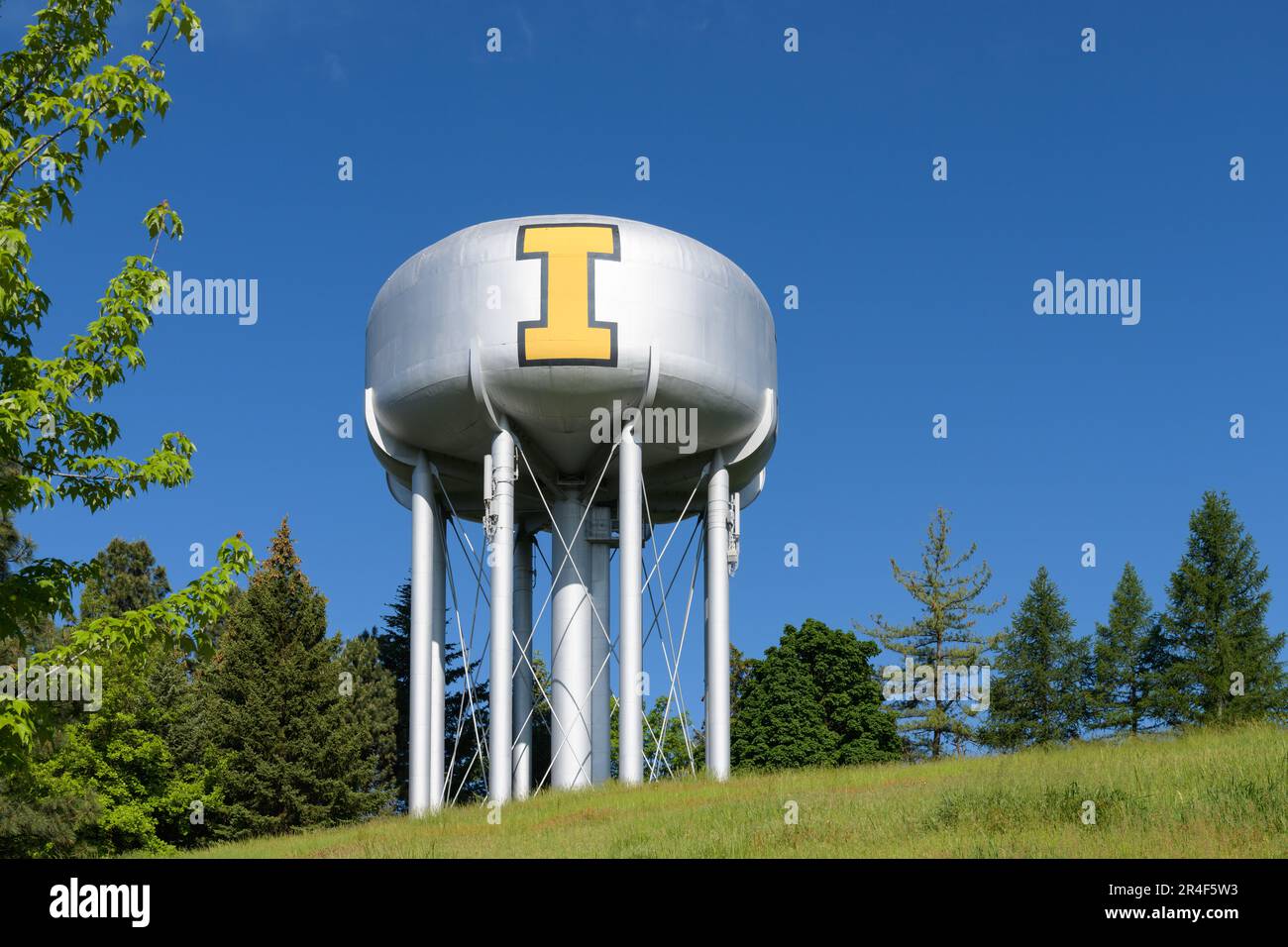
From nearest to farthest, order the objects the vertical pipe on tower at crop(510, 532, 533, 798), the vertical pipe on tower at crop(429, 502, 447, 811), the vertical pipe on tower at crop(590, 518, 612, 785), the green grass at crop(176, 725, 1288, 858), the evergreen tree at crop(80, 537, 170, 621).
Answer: the green grass at crop(176, 725, 1288, 858) < the vertical pipe on tower at crop(429, 502, 447, 811) < the vertical pipe on tower at crop(590, 518, 612, 785) < the vertical pipe on tower at crop(510, 532, 533, 798) < the evergreen tree at crop(80, 537, 170, 621)

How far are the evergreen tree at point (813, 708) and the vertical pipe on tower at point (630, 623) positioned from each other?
64.9 ft

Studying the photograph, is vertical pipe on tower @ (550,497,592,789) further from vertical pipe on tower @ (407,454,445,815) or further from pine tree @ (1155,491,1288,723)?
pine tree @ (1155,491,1288,723)

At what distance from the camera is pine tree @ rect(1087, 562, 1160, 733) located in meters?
46.8

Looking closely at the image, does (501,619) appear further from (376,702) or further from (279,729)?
(376,702)

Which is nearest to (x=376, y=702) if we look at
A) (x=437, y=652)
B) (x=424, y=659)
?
(x=437, y=652)

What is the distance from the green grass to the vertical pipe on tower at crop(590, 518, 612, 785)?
16.5 feet

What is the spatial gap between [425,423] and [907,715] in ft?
90.0

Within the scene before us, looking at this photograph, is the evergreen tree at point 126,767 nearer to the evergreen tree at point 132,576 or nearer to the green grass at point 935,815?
the green grass at point 935,815

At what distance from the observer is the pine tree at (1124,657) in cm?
4678

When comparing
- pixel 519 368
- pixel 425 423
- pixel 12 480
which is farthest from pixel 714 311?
pixel 12 480

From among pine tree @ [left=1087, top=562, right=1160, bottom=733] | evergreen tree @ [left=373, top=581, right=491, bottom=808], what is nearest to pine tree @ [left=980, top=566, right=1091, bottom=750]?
pine tree @ [left=1087, top=562, right=1160, bottom=733]

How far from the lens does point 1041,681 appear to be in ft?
157
